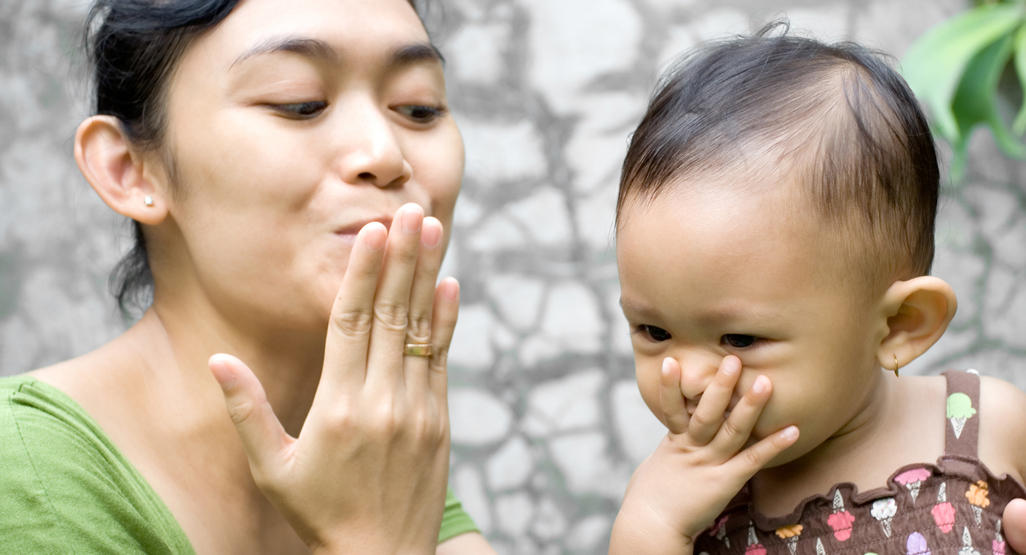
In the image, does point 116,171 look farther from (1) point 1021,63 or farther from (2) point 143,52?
(1) point 1021,63

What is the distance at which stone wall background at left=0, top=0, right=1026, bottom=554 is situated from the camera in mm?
3643

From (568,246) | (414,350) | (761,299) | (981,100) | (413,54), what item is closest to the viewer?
(761,299)

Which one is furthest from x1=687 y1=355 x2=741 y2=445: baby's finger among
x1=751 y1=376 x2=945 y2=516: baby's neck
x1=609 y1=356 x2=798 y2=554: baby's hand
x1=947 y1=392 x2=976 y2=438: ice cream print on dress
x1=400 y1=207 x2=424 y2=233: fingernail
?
x1=400 y1=207 x2=424 y2=233: fingernail

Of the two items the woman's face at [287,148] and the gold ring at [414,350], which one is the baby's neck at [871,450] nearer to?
the gold ring at [414,350]

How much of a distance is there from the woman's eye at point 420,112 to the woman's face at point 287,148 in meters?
0.03

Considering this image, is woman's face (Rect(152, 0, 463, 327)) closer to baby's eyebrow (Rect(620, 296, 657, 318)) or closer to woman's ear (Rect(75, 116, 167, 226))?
woman's ear (Rect(75, 116, 167, 226))

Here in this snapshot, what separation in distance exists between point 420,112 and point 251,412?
659 mm

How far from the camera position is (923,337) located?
1.51 m

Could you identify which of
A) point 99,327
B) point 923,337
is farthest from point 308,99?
point 99,327

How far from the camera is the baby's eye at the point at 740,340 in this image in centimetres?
143

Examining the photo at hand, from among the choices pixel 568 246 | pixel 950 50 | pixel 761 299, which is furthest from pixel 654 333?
pixel 950 50

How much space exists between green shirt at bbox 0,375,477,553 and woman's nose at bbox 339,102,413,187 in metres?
0.58

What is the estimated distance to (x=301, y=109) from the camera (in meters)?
1.65

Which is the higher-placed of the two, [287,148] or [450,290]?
[287,148]
